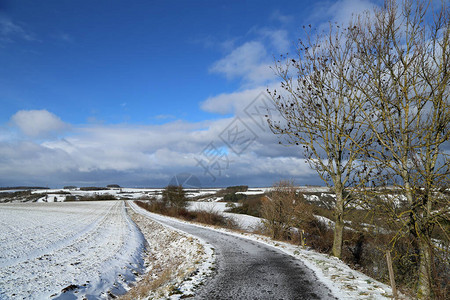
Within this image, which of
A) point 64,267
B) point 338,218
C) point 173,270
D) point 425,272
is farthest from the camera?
point 64,267

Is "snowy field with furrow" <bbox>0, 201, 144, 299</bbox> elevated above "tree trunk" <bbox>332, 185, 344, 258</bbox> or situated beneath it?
situated beneath

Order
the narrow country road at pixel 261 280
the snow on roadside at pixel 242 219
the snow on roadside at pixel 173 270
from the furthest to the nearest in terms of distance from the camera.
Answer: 1. the snow on roadside at pixel 242 219
2. the snow on roadside at pixel 173 270
3. the narrow country road at pixel 261 280

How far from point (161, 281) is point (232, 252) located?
14.1 feet

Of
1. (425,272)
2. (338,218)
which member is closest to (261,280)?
(425,272)

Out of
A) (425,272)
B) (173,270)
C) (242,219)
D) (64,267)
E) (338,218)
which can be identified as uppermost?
(338,218)

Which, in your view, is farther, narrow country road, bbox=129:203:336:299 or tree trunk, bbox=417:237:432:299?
narrow country road, bbox=129:203:336:299

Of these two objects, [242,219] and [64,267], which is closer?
[64,267]

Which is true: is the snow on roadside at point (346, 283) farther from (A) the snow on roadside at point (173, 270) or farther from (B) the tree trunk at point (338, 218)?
(A) the snow on roadside at point (173, 270)

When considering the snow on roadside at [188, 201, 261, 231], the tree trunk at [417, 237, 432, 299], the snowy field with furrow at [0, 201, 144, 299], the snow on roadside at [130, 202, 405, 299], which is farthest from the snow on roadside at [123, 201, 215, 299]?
the snow on roadside at [188, 201, 261, 231]

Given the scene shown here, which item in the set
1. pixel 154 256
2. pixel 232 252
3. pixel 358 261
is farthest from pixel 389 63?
pixel 154 256

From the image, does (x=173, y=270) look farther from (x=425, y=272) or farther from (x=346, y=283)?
(x=425, y=272)

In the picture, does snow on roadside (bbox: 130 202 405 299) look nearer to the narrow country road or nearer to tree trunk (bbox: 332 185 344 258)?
the narrow country road

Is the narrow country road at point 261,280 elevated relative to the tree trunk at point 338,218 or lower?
lower

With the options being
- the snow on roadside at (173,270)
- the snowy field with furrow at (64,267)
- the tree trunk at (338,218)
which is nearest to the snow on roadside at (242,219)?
the snow on roadside at (173,270)
